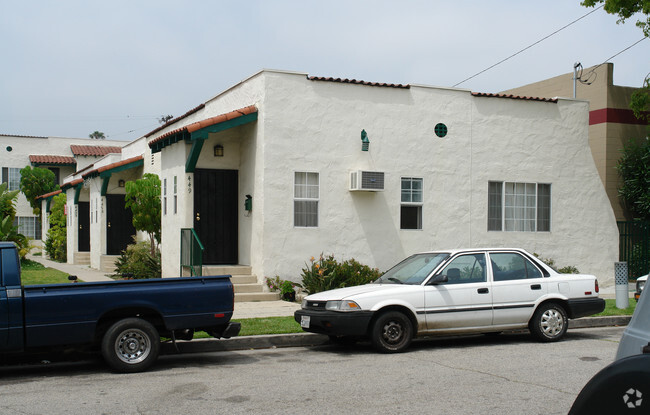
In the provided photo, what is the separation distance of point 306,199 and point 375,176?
1.77 metres

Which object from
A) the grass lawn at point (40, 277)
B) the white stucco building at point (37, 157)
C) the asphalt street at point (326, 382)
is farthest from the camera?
the white stucco building at point (37, 157)

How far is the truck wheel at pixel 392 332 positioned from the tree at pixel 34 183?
35350 mm

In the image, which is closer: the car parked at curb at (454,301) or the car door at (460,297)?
the car parked at curb at (454,301)

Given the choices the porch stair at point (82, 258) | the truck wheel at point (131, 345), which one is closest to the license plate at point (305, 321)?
the truck wheel at point (131, 345)

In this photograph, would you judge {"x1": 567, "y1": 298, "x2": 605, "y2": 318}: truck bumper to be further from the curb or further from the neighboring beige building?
the neighboring beige building

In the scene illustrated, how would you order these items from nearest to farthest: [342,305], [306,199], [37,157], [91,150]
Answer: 1. [342,305]
2. [306,199]
3. [91,150]
4. [37,157]

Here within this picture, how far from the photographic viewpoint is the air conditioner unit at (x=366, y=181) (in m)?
16.5

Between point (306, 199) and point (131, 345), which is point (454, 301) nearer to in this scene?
point (131, 345)

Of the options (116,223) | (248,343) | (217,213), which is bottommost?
(248,343)

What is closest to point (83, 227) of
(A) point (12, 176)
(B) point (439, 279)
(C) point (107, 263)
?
(C) point (107, 263)

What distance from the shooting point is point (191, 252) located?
1608cm

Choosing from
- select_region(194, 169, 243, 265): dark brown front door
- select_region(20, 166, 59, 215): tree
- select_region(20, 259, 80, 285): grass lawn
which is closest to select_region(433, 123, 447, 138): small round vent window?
select_region(194, 169, 243, 265): dark brown front door

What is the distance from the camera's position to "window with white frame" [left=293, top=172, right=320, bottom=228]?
1636 cm

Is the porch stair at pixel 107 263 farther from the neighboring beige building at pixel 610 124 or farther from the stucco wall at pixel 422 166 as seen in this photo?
the neighboring beige building at pixel 610 124
